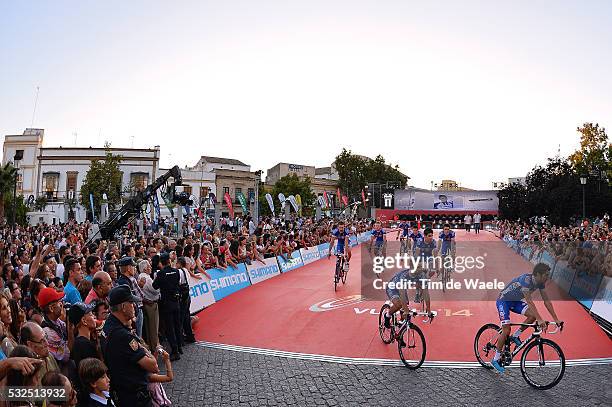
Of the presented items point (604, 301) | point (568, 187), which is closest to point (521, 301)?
point (604, 301)

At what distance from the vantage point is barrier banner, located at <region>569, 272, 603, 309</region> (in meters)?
11.8

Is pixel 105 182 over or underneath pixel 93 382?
over

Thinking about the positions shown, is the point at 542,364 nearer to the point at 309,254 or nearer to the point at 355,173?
the point at 309,254

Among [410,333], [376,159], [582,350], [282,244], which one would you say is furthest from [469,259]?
[376,159]

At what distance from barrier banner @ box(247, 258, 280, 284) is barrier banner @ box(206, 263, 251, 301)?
46cm

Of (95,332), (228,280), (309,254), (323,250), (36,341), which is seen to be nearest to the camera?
(36,341)

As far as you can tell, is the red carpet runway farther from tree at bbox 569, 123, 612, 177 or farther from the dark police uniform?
tree at bbox 569, 123, 612, 177

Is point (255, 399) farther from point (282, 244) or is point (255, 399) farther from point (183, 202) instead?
point (282, 244)

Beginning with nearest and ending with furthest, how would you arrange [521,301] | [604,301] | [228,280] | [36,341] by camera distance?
[36,341] < [521,301] < [604,301] < [228,280]

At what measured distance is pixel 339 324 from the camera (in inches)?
440

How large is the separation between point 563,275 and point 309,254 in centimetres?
1289

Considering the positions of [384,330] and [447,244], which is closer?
[384,330]

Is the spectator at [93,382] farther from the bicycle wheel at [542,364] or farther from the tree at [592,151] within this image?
the tree at [592,151]

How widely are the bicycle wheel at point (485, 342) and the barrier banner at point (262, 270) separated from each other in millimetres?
10094
